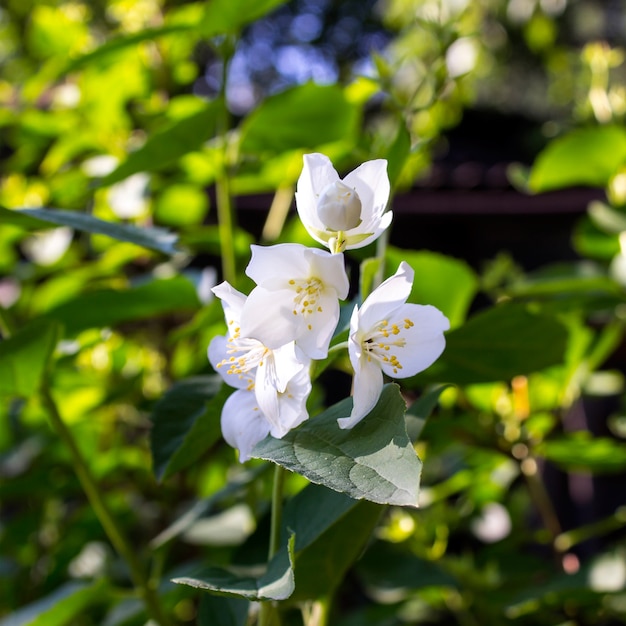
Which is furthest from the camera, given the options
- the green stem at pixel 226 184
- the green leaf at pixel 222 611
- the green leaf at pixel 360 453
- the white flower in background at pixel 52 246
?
the white flower in background at pixel 52 246

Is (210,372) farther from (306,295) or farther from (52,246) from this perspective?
(52,246)

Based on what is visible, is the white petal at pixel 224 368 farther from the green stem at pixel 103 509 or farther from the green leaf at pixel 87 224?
the green stem at pixel 103 509

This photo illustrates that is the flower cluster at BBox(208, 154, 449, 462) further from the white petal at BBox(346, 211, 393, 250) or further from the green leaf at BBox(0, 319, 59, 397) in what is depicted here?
the green leaf at BBox(0, 319, 59, 397)

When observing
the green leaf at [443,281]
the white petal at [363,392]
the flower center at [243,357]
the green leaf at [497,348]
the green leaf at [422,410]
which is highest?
the white petal at [363,392]

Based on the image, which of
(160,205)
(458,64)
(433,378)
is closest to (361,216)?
(433,378)

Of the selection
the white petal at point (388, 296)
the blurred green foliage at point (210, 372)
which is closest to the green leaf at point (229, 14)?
the blurred green foliage at point (210, 372)

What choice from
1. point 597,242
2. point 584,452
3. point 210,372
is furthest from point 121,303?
point 597,242

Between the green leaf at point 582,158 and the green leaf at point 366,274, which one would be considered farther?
the green leaf at point 582,158

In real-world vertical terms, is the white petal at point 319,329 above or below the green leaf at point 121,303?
above
